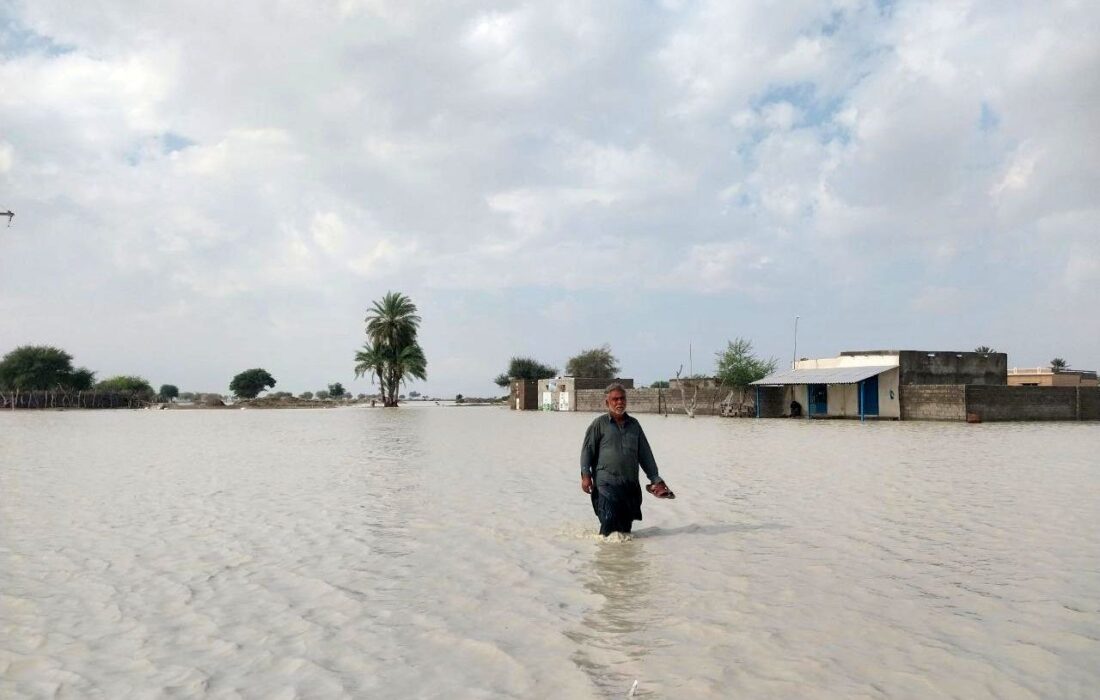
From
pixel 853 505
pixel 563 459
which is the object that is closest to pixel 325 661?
pixel 853 505

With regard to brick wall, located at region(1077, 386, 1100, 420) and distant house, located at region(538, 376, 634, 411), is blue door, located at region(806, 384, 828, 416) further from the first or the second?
distant house, located at region(538, 376, 634, 411)

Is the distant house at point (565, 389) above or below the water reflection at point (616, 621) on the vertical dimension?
above

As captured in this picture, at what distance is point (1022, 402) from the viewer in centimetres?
3309

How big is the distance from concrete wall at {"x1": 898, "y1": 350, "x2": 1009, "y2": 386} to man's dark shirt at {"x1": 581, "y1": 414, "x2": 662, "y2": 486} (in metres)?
30.2

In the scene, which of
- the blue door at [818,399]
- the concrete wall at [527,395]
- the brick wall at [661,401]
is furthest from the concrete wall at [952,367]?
the concrete wall at [527,395]

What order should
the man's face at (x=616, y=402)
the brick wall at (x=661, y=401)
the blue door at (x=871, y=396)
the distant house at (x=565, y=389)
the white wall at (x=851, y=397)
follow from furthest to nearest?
the distant house at (x=565, y=389)
the brick wall at (x=661, y=401)
the blue door at (x=871, y=396)
the white wall at (x=851, y=397)
the man's face at (x=616, y=402)

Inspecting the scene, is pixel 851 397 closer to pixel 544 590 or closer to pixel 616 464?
pixel 616 464

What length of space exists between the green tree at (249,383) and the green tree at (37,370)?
30.0 metres

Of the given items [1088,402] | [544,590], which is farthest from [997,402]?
[544,590]

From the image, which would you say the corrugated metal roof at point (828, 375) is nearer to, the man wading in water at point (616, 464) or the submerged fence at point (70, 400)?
the man wading in water at point (616, 464)

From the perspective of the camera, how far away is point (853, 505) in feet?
31.6

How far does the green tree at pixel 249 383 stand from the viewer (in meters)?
107

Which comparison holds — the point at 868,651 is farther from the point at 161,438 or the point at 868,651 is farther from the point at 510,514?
the point at 161,438

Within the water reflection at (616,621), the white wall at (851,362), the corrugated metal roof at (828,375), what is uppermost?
the white wall at (851,362)
